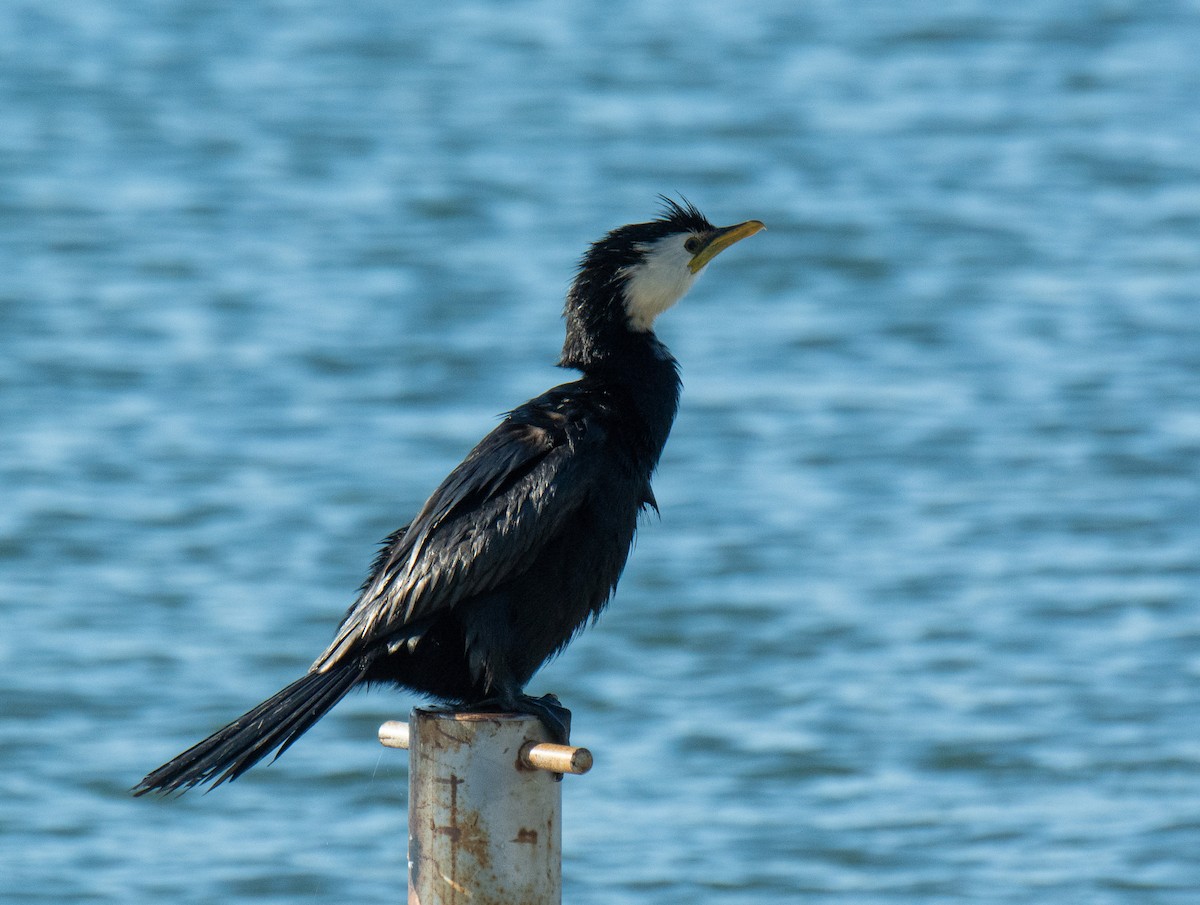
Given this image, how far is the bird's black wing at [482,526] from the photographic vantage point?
4.22m

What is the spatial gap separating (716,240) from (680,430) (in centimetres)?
786

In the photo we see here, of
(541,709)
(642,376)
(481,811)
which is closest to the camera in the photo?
(481,811)

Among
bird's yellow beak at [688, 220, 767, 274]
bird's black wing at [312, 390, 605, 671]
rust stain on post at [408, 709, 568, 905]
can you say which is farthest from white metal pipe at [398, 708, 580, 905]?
bird's yellow beak at [688, 220, 767, 274]

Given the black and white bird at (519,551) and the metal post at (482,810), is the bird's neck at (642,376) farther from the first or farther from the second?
the metal post at (482,810)

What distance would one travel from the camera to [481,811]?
12.6ft

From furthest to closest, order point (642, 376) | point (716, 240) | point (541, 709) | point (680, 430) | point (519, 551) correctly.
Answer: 1. point (680, 430)
2. point (716, 240)
3. point (642, 376)
4. point (519, 551)
5. point (541, 709)

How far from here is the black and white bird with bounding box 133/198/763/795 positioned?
165 inches

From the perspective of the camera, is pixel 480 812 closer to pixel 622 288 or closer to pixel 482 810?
pixel 482 810

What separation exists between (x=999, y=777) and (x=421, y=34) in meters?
13.9

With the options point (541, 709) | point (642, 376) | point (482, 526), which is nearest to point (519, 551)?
point (482, 526)

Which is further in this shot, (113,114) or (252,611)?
(113,114)

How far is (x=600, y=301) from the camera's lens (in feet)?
15.6

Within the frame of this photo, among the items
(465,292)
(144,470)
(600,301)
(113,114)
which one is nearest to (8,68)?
(113,114)

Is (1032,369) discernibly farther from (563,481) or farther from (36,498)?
(563,481)
